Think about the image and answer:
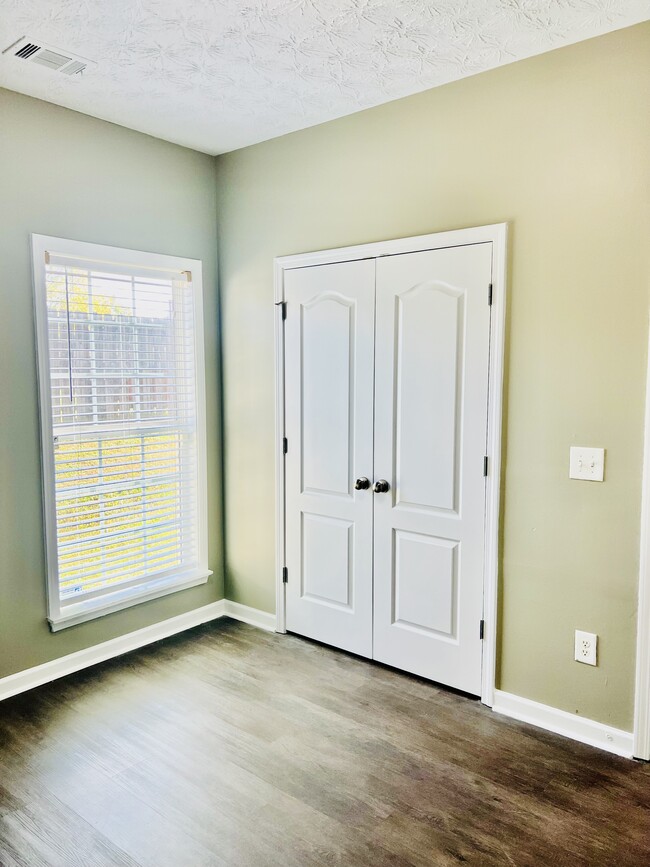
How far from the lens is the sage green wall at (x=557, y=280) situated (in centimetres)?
224

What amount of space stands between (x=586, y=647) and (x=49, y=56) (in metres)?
3.17

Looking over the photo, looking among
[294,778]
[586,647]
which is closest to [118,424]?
[294,778]

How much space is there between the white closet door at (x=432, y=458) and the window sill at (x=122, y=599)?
3.87 feet

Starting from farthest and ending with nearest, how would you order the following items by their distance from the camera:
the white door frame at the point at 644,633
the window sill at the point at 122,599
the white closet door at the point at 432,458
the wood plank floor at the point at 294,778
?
the window sill at the point at 122,599 → the white closet door at the point at 432,458 → the white door frame at the point at 644,633 → the wood plank floor at the point at 294,778

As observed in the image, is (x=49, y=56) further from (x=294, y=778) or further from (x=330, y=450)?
(x=294, y=778)

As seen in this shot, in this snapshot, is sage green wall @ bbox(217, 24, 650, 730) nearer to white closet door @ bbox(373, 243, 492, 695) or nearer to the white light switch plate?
the white light switch plate

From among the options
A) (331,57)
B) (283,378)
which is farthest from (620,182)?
(283,378)

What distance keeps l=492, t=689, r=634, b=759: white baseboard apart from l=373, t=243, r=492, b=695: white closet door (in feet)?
0.50

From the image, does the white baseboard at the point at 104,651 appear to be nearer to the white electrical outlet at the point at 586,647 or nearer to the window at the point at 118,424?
the window at the point at 118,424

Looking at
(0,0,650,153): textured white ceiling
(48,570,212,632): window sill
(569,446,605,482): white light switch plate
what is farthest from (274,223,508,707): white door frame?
(48,570,212,632): window sill

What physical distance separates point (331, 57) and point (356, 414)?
5.07ft

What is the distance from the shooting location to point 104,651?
3145 millimetres

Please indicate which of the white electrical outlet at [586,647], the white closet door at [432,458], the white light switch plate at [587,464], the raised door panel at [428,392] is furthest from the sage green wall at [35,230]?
the white light switch plate at [587,464]

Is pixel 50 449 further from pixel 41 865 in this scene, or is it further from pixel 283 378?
pixel 41 865
